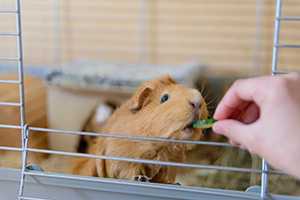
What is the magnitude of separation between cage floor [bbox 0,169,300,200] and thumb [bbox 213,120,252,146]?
0.17m

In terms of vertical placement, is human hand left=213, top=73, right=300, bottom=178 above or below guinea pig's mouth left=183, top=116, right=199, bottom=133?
above

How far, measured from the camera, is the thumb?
55cm

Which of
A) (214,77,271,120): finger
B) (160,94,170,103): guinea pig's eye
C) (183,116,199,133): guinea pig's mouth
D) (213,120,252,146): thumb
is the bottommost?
(183,116,199,133): guinea pig's mouth

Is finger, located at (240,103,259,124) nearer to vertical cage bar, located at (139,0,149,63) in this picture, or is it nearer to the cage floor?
the cage floor

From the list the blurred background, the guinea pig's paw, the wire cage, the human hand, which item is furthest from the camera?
the blurred background

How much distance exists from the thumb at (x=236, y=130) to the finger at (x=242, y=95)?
0.10 feet

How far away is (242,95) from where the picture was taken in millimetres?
584

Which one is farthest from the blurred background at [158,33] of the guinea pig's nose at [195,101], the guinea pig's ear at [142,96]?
the guinea pig's nose at [195,101]

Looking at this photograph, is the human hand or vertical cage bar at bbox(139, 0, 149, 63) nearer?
the human hand

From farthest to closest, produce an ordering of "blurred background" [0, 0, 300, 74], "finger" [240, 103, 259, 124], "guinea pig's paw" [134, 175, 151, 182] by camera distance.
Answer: "blurred background" [0, 0, 300, 74]
"guinea pig's paw" [134, 175, 151, 182]
"finger" [240, 103, 259, 124]

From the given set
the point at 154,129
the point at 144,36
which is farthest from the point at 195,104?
the point at 144,36

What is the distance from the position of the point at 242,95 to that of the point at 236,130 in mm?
46

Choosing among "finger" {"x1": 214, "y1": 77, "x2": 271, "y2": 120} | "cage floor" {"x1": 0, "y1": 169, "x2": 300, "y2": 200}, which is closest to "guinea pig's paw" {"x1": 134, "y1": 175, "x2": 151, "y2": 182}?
"cage floor" {"x1": 0, "y1": 169, "x2": 300, "y2": 200}

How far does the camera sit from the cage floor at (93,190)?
74 centimetres
